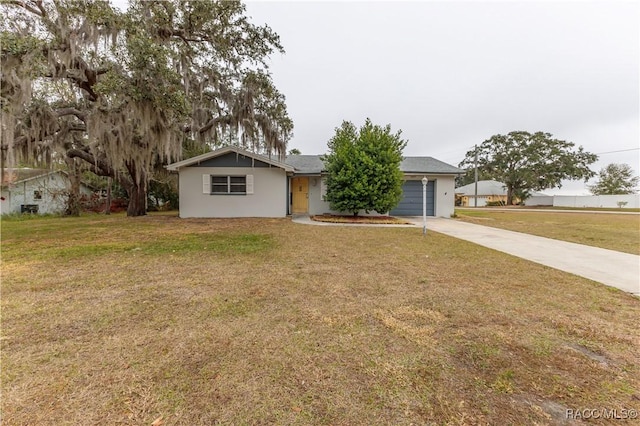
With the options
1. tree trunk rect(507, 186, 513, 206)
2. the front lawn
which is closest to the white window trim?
the front lawn

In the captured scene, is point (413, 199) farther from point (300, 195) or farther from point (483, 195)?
point (483, 195)

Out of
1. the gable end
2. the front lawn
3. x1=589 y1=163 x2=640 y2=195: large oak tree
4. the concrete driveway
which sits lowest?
the front lawn

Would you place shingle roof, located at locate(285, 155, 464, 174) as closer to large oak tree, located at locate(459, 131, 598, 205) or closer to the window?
the window

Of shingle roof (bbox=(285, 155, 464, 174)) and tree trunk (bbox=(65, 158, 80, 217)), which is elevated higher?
shingle roof (bbox=(285, 155, 464, 174))

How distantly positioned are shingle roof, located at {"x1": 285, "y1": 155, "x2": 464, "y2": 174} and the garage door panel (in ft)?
2.37

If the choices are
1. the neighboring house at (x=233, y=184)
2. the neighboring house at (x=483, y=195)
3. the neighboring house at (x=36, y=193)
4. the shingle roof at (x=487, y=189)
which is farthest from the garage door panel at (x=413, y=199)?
the shingle roof at (x=487, y=189)

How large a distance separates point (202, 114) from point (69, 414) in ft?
39.1

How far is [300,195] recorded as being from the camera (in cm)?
1488

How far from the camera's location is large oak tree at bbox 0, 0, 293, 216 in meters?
6.83

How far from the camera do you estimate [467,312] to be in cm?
299

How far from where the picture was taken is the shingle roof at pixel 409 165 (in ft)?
47.2

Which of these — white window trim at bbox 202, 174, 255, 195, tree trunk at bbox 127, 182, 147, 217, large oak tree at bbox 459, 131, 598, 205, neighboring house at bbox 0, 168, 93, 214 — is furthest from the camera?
large oak tree at bbox 459, 131, 598, 205

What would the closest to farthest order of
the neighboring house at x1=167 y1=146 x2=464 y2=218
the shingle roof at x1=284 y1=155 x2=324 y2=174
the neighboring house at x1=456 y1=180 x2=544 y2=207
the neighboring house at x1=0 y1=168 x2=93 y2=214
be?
the neighboring house at x1=167 y1=146 x2=464 y2=218
the shingle roof at x1=284 y1=155 x2=324 y2=174
the neighboring house at x1=0 y1=168 x2=93 y2=214
the neighboring house at x1=456 y1=180 x2=544 y2=207

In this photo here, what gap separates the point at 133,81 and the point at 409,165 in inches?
514
